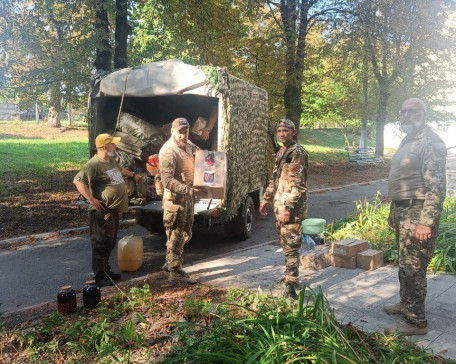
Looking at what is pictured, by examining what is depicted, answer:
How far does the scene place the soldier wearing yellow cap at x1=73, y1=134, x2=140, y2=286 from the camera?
5.34m

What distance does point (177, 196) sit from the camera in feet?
17.1

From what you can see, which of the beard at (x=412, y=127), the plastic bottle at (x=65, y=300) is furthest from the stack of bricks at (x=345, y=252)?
the plastic bottle at (x=65, y=300)

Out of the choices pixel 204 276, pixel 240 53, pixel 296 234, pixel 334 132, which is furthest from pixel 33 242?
pixel 334 132

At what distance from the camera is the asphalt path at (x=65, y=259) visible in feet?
17.6

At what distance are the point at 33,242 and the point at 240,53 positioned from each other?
11880mm

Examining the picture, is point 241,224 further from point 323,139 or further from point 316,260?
point 323,139

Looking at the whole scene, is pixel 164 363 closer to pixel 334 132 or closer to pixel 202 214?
pixel 202 214

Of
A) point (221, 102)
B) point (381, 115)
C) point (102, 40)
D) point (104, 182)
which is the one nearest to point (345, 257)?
point (221, 102)

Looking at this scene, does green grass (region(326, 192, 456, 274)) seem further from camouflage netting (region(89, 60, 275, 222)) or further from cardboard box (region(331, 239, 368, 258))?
camouflage netting (region(89, 60, 275, 222))

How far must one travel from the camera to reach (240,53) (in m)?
17.0

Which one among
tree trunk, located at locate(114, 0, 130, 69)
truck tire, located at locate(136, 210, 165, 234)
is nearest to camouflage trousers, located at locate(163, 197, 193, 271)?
truck tire, located at locate(136, 210, 165, 234)

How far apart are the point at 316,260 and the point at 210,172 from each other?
194 centimetres

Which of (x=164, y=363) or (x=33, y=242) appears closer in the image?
(x=164, y=363)

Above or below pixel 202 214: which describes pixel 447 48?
above
